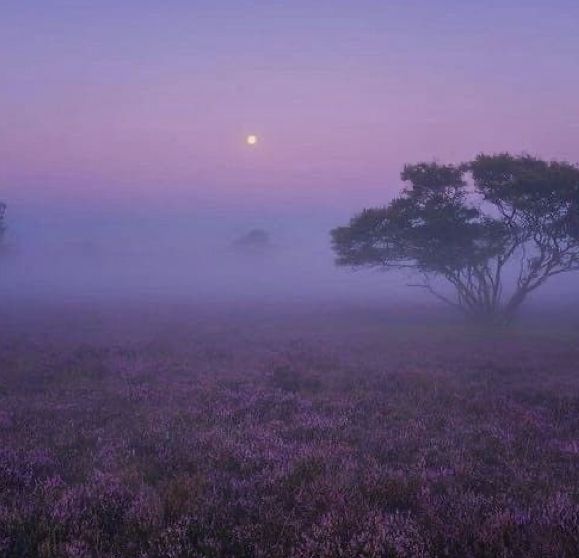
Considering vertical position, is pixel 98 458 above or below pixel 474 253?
below

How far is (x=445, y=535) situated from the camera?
17.8ft

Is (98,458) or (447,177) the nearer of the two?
(98,458)

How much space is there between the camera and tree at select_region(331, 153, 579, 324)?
31.4 metres

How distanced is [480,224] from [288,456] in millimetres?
28547

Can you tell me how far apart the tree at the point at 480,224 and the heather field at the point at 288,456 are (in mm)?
12922

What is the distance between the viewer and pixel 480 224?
3375 centimetres

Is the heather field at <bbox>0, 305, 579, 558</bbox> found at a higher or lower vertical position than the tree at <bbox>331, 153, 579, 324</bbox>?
lower

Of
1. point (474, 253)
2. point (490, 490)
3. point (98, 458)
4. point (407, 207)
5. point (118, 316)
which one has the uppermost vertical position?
point (407, 207)

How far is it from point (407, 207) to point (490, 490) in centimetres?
2879

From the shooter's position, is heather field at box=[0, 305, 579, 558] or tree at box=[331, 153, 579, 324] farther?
tree at box=[331, 153, 579, 324]

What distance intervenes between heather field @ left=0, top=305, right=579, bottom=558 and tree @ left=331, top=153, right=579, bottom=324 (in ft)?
42.4

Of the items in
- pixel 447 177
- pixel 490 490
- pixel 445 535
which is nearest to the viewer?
pixel 445 535

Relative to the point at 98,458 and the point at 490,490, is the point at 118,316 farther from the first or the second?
the point at 490,490

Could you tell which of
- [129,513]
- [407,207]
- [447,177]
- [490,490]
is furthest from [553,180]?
[129,513]
